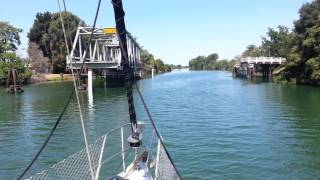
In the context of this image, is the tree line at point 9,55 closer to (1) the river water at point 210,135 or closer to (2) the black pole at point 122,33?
(1) the river water at point 210,135

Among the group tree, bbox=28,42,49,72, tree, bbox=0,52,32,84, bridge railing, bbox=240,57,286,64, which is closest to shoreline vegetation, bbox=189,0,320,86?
bridge railing, bbox=240,57,286,64

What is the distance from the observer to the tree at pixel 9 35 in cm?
11456

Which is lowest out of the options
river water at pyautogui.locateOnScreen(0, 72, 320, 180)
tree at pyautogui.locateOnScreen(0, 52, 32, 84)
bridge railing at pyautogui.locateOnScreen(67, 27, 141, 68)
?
river water at pyautogui.locateOnScreen(0, 72, 320, 180)

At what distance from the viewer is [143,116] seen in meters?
36.1

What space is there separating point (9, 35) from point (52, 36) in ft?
37.8

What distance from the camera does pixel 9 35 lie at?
11900 centimetres

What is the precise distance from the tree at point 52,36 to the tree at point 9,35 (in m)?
7.47

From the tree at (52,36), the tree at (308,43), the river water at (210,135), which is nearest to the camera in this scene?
the river water at (210,135)

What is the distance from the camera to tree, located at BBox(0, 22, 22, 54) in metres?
115

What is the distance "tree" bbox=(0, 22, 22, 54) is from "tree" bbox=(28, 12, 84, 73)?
747 cm

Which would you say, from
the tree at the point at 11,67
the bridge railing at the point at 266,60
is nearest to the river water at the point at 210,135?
the tree at the point at 11,67

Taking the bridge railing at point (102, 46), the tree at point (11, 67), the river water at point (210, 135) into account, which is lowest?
the river water at point (210, 135)

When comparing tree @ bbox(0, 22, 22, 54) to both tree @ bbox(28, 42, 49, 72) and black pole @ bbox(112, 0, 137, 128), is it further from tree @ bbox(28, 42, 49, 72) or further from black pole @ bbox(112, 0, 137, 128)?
black pole @ bbox(112, 0, 137, 128)

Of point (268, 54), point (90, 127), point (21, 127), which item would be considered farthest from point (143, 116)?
point (268, 54)
